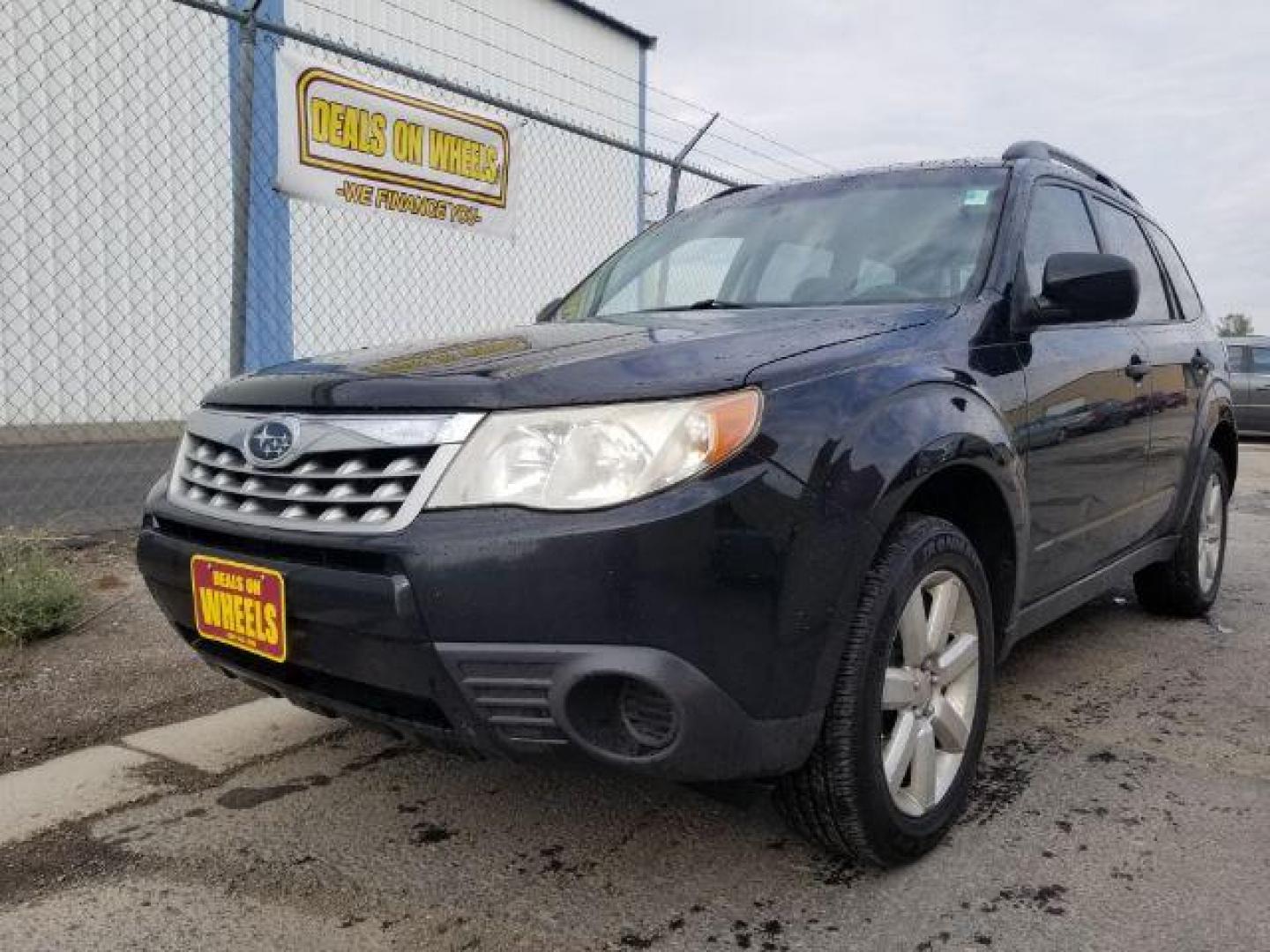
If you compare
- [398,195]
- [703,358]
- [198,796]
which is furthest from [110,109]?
[703,358]

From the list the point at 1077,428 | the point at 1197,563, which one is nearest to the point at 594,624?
the point at 1077,428

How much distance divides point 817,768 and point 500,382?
3.12 feet

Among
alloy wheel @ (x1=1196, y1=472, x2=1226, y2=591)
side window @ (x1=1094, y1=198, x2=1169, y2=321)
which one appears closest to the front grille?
side window @ (x1=1094, y1=198, x2=1169, y2=321)

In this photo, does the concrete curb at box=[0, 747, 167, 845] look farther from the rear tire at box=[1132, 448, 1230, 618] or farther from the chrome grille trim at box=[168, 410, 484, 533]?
the rear tire at box=[1132, 448, 1230, 618]

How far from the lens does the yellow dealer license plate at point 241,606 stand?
6.43 feet

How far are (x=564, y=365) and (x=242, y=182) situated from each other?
3.30m

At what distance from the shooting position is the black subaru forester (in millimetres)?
1731

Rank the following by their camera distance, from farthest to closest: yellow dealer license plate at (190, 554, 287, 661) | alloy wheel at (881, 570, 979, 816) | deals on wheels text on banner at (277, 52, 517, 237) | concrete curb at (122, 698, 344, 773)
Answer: deals on wheels text on banner at (277, 52, 517, 237)
concrete curb at (122, 698, 344, 773)
alloy wheel at (881, 570, 979, 816)
yellow dealer license plate at (190, 554, 287, 661)

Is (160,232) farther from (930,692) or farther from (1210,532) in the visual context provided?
(930,692)

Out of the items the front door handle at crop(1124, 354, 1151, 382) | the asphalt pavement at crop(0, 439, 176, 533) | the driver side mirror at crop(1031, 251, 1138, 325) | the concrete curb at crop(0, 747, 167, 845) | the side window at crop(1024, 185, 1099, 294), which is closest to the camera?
the concrete curb at crop(0, 747, 167, 845)

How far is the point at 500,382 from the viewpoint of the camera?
1.84 m

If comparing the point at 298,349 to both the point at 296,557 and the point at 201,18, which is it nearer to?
the point at 201,18

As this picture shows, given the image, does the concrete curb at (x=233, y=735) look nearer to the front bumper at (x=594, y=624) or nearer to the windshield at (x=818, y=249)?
the front bumper at (x=594, y=624)

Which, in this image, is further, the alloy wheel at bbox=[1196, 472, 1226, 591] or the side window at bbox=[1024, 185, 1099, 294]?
the alloy wheel at bbox=[1196, 472, 1226, 591]
